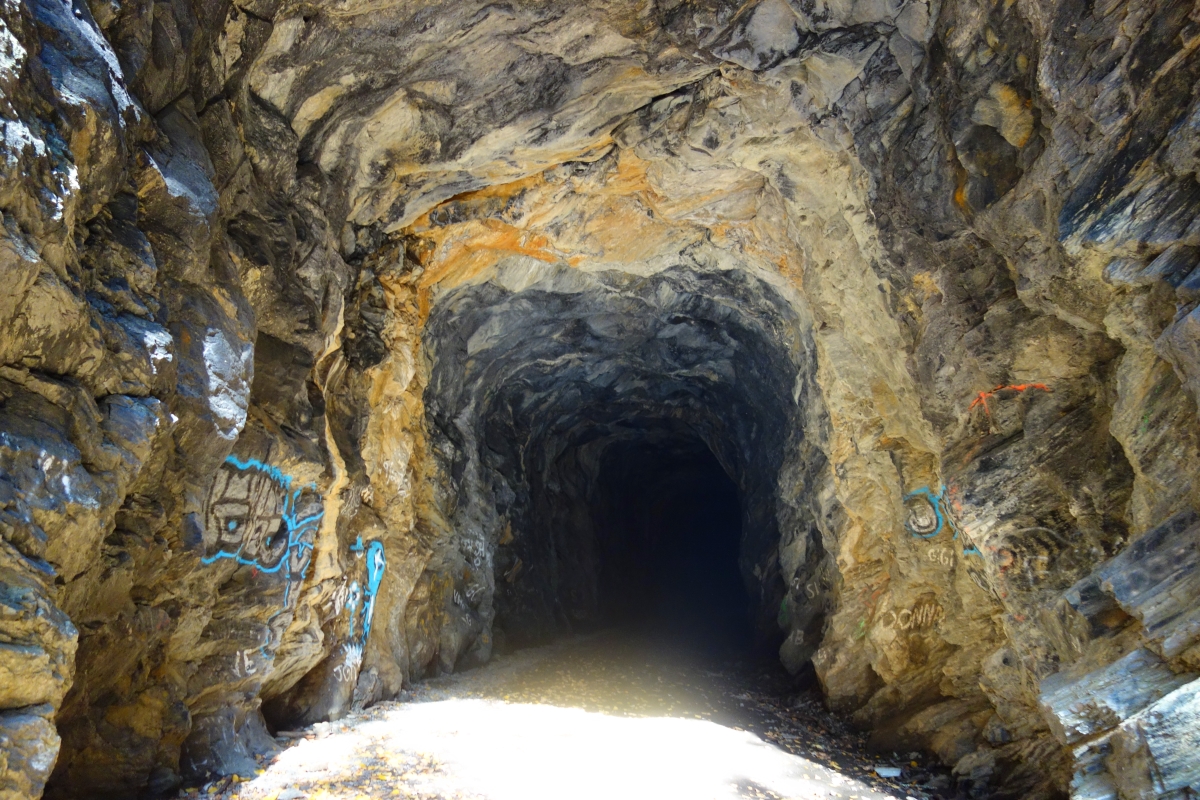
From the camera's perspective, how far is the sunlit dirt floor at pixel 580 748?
549cm

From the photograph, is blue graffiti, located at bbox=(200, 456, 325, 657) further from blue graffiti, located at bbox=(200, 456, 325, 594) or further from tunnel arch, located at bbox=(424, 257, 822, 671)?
tunnel arch, located at bbox=(424, 257, 822, 671)

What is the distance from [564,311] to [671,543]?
1581cm

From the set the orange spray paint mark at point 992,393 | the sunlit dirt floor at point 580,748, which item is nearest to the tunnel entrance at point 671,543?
the sunlit dirt floor at point 580,748

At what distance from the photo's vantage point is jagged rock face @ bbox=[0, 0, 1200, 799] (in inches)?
151

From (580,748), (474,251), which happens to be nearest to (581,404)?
(474,251)

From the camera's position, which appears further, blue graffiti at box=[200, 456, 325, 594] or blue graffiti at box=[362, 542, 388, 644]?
blue graffiti at box=[362, 542, 388, 644]

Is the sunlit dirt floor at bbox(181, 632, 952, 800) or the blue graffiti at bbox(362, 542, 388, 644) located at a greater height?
the blue graffiti at bbox(362, 542, 388, 644)

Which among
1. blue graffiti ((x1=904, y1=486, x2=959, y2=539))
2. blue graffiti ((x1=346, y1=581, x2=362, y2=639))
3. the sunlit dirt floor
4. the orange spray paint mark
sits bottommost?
the sunlit dirt floor

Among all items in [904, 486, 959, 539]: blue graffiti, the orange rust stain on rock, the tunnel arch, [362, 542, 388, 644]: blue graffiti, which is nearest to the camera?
[904, 486, 959, 539]: blue graffiti

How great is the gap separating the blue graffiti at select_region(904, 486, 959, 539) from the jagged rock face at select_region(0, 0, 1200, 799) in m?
0.04

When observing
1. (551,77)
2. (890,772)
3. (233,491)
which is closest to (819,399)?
(890,772)

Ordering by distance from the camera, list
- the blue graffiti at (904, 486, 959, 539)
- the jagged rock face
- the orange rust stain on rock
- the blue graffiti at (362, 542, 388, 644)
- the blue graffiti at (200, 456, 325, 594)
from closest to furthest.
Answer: the jagged rock face < the blue graffiti at (200, 456, 325, 594) < the blue graffiti at (904, 486, 959, 539) < the blue graffiti at (362, 542, 388, 644) < the orange rust stain on rock

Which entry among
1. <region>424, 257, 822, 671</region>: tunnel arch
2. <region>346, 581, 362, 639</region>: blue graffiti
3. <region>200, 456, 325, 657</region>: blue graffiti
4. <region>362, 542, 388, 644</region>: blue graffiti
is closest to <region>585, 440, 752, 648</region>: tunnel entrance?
<region>424, 257, 822, 671</region>: tunnel arch

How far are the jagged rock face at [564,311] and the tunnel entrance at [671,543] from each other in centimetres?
730
